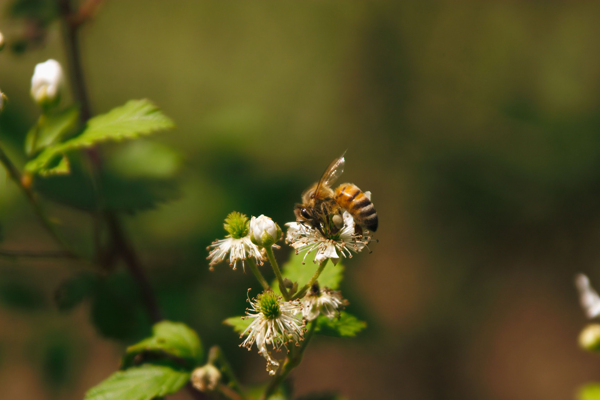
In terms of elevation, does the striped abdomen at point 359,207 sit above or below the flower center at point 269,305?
above

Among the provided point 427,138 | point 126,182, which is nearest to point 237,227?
point 126,182

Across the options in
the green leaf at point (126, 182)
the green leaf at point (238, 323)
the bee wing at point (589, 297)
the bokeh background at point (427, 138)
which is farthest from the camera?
the bokeh background at point (427, 138)

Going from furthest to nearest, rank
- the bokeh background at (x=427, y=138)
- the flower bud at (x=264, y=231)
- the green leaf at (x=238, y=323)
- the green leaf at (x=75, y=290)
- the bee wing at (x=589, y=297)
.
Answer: the bokeh background at (x=427, y=138) → the green leaf at (x=75, y=290) → the bee wing at (x=589, y=297) → the green leaf at (x=238, y=323) → the flower bud at (x=264, y=231)

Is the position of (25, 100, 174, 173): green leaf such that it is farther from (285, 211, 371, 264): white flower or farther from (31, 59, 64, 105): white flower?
(285, 211, 371, 264): white flower

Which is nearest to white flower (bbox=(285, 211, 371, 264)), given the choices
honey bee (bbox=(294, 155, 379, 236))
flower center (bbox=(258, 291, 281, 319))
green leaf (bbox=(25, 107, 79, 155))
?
honey bee (bbox=(294, 155, 379, 236))

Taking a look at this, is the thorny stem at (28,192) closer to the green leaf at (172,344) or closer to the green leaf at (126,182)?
the green leaf at (126,182)

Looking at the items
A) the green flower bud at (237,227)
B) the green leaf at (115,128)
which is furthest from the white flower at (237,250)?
the green leaf at (115,128)

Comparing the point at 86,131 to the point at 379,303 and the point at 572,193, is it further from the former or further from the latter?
the point at 572,193
